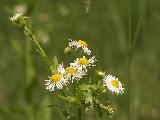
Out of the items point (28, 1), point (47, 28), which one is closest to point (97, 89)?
point (28, 1)

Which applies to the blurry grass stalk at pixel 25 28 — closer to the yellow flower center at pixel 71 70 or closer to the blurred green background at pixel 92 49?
the yellow flower center at pixel 71 70

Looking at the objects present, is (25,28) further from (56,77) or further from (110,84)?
(110,84)

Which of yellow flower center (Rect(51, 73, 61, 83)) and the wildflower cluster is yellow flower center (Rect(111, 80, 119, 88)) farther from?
yellow flower center (Rect(51, 73, 61, 83))

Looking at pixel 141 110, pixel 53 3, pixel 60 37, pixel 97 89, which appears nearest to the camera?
pixel 97 89

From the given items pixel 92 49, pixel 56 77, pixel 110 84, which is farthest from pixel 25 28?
pixel 92 49

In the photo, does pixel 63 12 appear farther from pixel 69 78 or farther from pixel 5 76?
pixel 69 78

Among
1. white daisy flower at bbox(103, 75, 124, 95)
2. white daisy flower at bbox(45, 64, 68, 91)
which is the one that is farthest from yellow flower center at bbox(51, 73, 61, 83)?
white daisy flower at bbox(103, 75, 124, 95)
